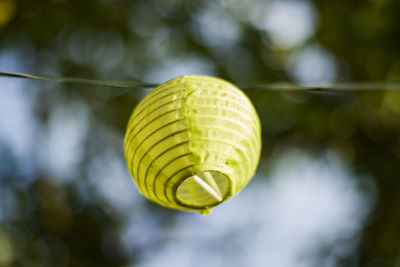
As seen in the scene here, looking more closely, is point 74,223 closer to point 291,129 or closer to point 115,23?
point 115,23

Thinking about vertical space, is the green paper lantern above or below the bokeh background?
below

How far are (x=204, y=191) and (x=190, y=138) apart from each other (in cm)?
23

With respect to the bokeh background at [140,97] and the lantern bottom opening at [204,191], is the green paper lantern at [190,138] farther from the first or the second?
the bokeh background at [140,97]

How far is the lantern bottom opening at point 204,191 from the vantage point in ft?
3.17

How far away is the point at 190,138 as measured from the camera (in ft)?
2.72

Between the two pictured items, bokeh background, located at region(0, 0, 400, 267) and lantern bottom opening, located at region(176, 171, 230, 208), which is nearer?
lantern bottom opening, located at region(176, 171, 230, 208)

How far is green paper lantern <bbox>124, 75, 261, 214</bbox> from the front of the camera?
2.74 feet

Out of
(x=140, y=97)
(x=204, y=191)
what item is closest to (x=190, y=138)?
(x=204, y=191)

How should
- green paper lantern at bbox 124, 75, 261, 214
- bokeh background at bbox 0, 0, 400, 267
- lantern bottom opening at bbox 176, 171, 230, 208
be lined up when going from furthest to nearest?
bokeh background at bbox 0, 0, 400, 267 → lantern bottom opening at bbox 176, 171, 230, 208 → green paper lantern at bbox 124, 75, 261, 214

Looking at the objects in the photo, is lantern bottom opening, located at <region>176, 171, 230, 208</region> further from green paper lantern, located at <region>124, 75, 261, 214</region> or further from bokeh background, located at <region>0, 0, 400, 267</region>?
bokeh background, located at <region>0, 0, 400, 267</region>

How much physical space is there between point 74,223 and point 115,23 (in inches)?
66.7

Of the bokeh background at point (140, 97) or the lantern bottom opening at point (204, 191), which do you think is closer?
the lantern bottom opening at point (204, 191)

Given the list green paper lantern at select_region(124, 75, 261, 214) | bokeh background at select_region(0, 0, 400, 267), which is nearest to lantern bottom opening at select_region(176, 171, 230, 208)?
green paper lantern at select_region(124, 75, 261, 214)

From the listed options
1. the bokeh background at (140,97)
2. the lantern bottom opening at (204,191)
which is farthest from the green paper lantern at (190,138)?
the bokeh background at (140,97)
